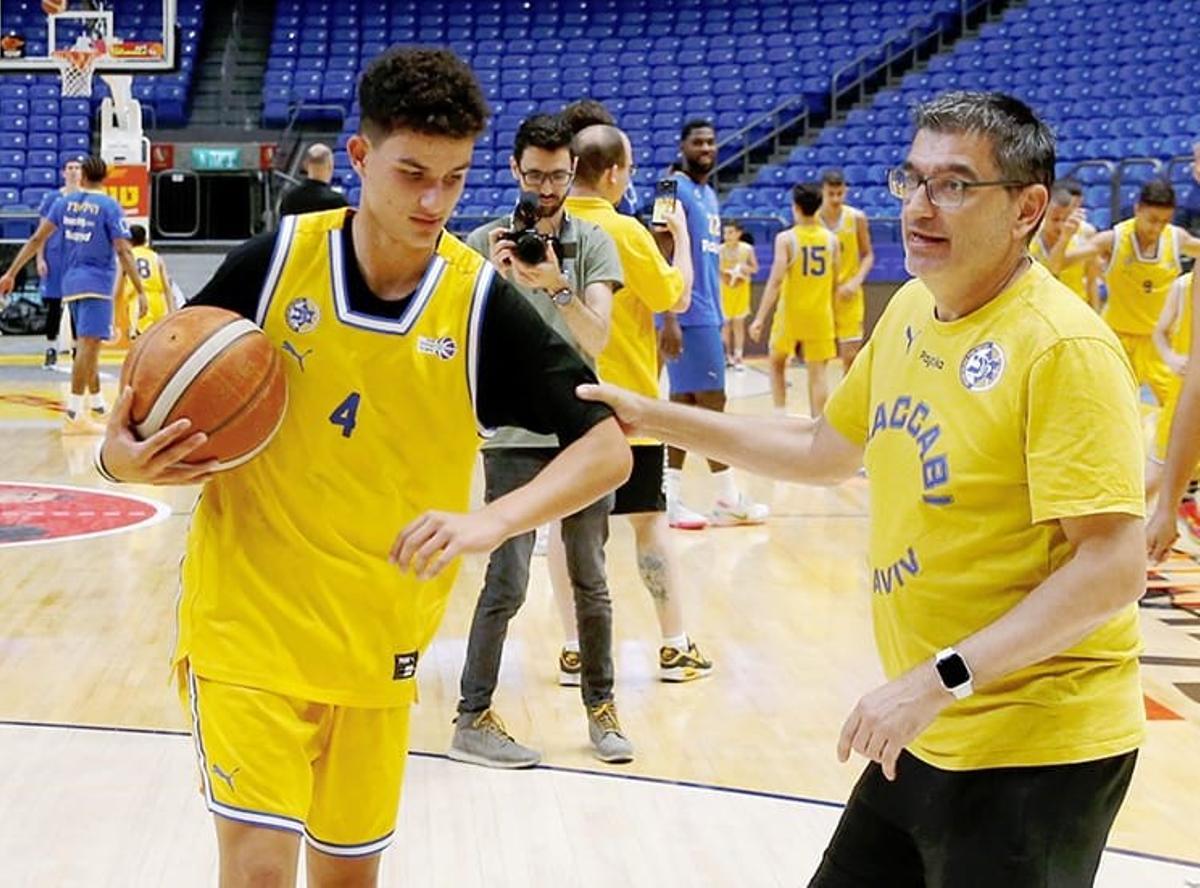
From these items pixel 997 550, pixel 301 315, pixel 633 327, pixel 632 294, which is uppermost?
pixel 301 315

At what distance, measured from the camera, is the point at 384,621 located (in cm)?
291

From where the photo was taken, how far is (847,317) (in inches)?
481

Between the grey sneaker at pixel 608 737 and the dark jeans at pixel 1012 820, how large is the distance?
252 cm

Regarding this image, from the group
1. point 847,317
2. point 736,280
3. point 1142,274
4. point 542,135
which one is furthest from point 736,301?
point 542,135

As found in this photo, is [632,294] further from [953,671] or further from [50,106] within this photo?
[50,106]

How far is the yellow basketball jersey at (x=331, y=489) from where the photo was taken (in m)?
2.86

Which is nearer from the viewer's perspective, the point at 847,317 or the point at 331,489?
the point at 331,489

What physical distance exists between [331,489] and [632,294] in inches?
116

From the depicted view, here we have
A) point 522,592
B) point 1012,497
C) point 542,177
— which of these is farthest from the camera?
point 522,592

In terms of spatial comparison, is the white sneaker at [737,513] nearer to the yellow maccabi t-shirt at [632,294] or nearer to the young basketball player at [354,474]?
the yellow maccabi t-shirt at [632,294]

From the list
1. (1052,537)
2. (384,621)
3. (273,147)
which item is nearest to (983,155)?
(1052,537)

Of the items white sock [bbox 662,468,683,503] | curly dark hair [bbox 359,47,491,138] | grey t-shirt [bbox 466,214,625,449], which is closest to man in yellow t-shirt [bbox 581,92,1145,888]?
curly dark hair [bbox 359,47,491,138]

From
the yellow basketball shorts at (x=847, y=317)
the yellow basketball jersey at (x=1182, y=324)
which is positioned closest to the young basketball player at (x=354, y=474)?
the yellow basketball jersey at (x=1182, y=324)

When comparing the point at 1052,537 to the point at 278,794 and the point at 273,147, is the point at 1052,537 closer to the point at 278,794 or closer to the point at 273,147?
the point at 278,794
